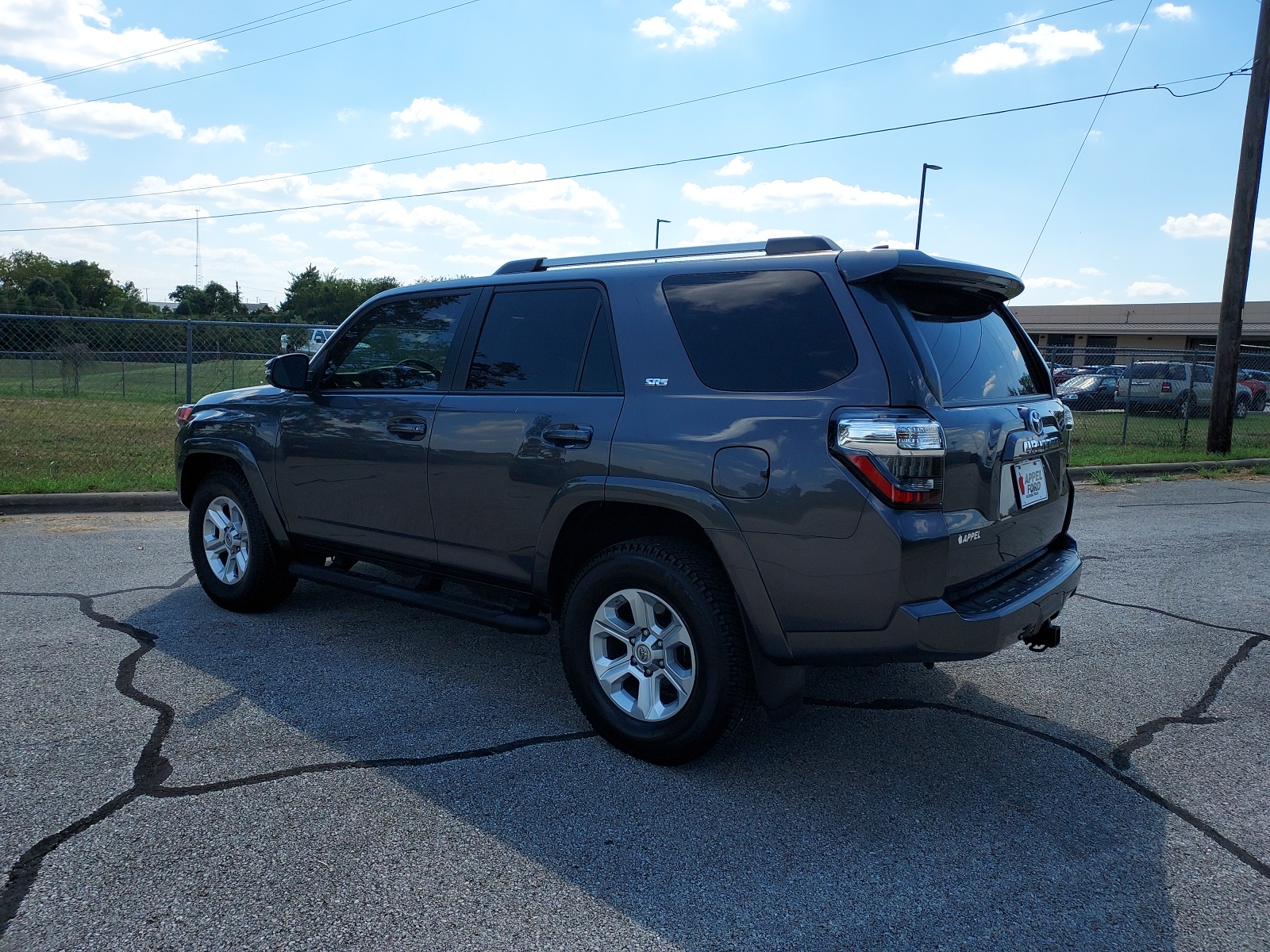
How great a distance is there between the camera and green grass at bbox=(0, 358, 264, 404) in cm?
1661

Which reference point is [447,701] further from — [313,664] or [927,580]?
[927,580]

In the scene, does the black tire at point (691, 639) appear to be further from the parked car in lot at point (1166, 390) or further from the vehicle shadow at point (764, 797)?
the parked car in lot at point (1166, 390)

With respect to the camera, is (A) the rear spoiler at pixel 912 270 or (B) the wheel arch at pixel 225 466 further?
(B) the wheel arch at pixel 225 466

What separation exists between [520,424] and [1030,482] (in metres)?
2.10

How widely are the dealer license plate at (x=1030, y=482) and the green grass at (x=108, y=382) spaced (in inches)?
568

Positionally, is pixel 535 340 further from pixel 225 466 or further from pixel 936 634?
pixel 225 466

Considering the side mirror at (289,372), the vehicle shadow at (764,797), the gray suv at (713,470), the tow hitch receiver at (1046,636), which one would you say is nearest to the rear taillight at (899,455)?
the gray suv at (713,470)

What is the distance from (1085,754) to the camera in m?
3.98

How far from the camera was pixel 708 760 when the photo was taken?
3854 mm

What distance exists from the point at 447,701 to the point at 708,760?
4.17 feet

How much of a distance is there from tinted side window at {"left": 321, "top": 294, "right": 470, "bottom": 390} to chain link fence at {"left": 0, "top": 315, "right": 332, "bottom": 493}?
574 cm

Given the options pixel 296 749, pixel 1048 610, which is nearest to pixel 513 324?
pixel 296 749

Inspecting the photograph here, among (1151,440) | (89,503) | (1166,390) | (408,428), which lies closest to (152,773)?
(408,428)

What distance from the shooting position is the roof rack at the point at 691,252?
3.87m
